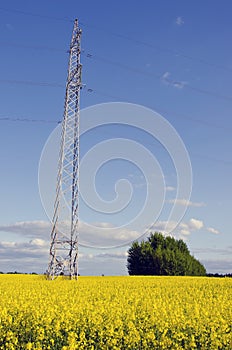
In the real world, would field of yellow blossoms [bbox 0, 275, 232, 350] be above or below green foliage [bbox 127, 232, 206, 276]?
below

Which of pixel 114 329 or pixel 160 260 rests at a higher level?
pixel 160 260

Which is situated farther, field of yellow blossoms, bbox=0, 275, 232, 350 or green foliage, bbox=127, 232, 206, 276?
green foliage, bbox=127, 232, 206, 276

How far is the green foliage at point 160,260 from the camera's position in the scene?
65625 millimetres

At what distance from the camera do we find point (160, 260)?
65875mm

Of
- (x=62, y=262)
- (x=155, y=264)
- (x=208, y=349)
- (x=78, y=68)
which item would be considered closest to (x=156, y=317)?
(x=208, y=349)

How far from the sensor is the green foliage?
6562 centimetres

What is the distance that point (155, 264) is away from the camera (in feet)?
218

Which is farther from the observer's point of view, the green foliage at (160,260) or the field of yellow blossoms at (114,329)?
the green foliage at (160,260)

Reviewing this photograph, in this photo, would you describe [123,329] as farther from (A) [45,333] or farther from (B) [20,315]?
(B) [20,315]

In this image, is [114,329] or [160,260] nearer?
[114,329]

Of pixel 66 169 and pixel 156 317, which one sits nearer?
pixel 156 317

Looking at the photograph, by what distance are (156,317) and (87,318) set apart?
1.82 m

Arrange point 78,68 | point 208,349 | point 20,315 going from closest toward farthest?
1. point 208,349
2. point 20,315
3. point 78,68

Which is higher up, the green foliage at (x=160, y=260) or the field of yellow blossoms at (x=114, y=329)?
the green foliage at (x=160, y=260)
